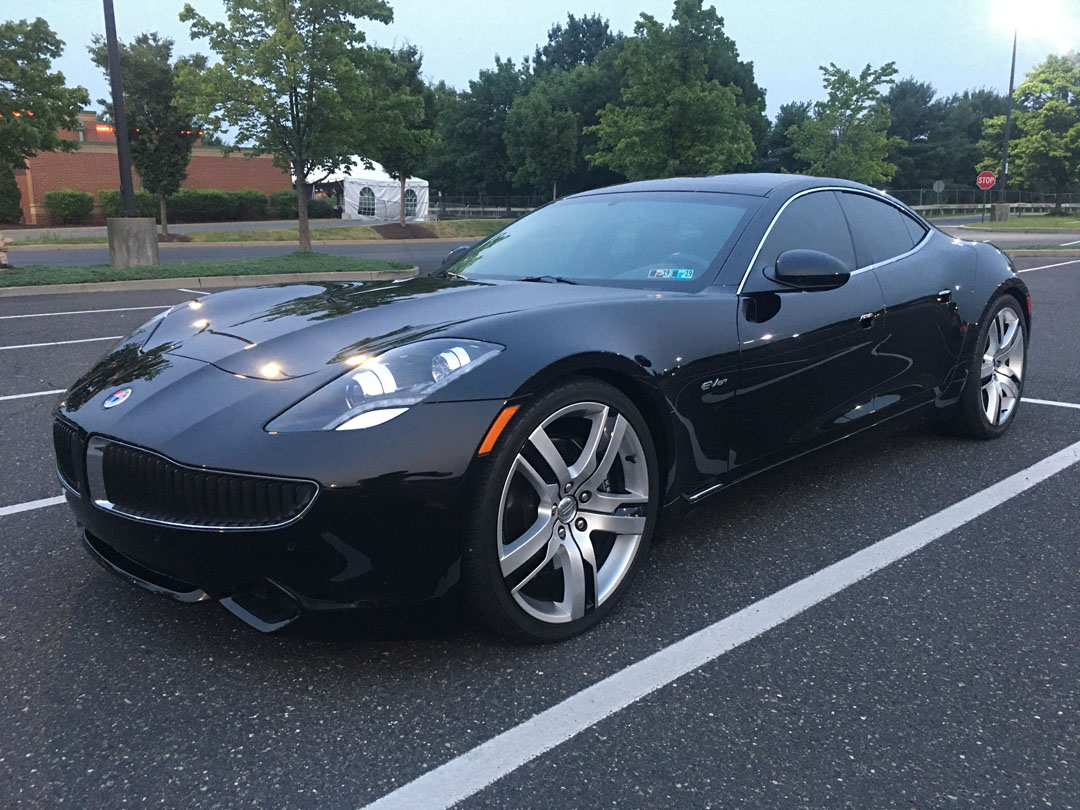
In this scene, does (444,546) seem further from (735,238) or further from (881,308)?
(881,308)

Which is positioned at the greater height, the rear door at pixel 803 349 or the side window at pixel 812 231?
the side window at pixel 812 231

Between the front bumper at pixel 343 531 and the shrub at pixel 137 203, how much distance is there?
121ft

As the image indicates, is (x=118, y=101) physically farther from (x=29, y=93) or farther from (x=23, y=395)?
(x=23, y=395)

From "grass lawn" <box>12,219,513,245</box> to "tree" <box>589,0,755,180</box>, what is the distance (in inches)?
252

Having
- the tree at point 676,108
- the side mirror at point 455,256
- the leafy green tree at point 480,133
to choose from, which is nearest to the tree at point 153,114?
the tree at point 676,108

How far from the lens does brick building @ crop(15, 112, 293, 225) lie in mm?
38062

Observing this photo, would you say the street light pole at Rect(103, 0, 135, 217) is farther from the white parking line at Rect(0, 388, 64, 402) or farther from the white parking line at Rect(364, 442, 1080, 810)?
the white parking line at Rect(364, 442, 1080, 810)

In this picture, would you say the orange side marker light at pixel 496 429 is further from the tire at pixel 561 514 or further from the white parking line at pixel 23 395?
the white parking line at pixel 23 395

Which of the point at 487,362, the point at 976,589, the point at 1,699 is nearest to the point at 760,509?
the point at 976,589

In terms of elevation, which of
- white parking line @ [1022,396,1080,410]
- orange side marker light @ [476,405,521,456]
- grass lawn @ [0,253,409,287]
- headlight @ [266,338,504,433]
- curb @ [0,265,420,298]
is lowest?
white parking line @ [1022,396,1080,410]

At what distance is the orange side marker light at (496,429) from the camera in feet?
7.54

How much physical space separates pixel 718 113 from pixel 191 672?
31.4 meters

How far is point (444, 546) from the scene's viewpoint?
7.44 ft

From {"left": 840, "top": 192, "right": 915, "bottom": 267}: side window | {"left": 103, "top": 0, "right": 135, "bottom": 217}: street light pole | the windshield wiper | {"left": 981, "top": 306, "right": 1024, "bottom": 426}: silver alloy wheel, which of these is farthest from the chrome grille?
{"left": 103, "top": 0, "right": 135, "bottom": 217}: street light pole
